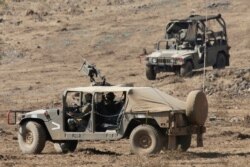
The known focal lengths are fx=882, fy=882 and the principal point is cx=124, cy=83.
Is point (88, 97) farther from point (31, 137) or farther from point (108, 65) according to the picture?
point (108, 65)

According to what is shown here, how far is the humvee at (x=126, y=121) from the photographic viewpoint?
604 inches

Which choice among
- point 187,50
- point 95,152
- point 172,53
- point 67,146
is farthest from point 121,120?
point 187,50

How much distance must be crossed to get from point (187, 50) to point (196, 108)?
15.6 m

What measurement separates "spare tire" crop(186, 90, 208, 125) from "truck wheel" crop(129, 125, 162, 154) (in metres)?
0.68

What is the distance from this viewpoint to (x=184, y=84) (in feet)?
96.3

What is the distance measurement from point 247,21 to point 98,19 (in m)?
8.64

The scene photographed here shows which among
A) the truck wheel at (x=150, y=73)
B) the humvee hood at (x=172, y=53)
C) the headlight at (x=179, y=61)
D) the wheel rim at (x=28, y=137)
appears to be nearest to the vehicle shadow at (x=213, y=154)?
the wheel rim at (x=28, y=137)

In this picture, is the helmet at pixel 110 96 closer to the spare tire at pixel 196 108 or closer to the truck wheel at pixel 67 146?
the truck wheel at pixel 67 146

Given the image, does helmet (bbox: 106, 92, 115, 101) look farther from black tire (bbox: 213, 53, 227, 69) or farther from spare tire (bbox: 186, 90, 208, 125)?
black tire (bbox: 213, 53, 227, 69)

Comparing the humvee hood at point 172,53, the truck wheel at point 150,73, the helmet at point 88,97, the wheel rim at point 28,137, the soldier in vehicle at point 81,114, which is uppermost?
the humvee hood at point 172,53

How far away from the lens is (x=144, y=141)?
50.6 ft

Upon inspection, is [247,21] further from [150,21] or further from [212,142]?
[212,142]

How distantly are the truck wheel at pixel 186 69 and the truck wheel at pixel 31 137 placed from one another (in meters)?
14.1

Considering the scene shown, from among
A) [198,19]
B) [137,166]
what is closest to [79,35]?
[198,19]
